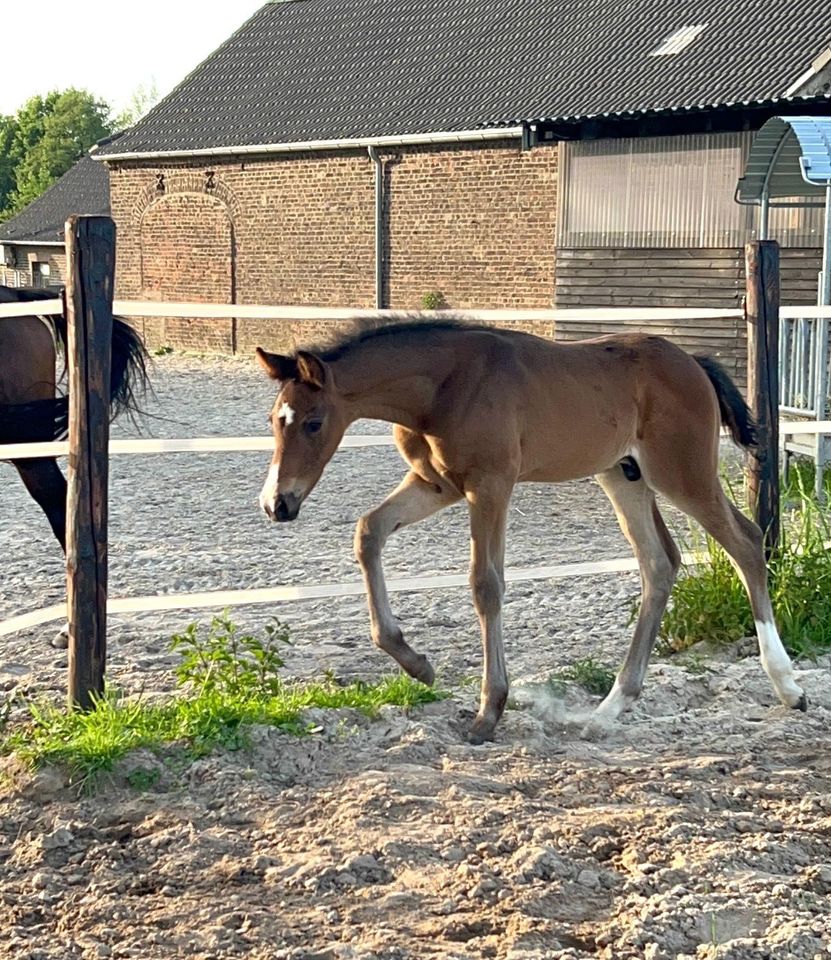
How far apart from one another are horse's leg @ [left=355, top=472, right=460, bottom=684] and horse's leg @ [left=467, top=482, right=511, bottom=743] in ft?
0.80

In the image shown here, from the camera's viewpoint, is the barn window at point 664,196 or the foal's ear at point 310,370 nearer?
the foal's ear at point 310,370

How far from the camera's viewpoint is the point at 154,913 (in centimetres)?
332

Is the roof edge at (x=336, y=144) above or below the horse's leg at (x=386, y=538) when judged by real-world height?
above

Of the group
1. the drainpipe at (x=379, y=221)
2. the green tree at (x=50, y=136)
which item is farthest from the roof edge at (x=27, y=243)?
the green tree at (x=50, y=136)

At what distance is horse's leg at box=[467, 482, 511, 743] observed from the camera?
467 centimetres

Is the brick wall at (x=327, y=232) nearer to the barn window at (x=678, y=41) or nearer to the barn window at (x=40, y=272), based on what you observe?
the barn window at (x=678, y=41)

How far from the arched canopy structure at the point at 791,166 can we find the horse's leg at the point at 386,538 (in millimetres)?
6114

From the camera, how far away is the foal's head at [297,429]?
4.34 meters

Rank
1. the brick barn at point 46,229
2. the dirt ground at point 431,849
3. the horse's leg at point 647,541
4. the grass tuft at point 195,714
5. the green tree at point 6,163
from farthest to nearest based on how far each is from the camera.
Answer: the green tree at point 6,163 → the brick barn at point 46,229 → the horse's leg at point 647,541 → the grass tuft at point 195,714 → the dirt ground at point 431,849

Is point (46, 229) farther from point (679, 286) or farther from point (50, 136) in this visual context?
point (50, 136)

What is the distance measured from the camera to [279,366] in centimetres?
445

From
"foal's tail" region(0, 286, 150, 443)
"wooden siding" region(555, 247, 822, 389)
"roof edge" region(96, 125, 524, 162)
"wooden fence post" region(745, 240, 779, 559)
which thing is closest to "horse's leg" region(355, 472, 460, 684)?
"wooden fence post" region(745, 240, 779, 559)

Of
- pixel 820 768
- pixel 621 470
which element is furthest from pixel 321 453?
pixel 820 768

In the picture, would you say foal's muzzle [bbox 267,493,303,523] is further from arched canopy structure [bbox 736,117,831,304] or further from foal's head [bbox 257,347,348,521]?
arched canopy structure [bbox 736,117,831,304]
